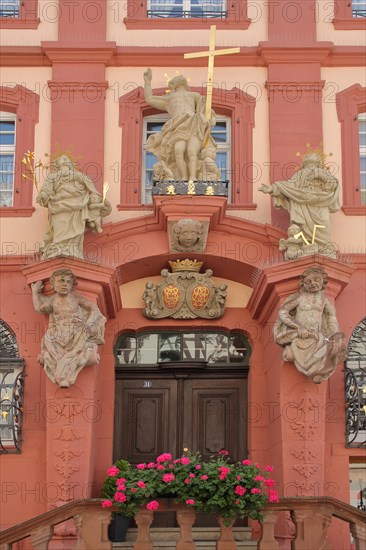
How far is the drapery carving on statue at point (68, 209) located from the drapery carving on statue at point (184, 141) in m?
1.00

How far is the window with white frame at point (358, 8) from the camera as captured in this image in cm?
1647

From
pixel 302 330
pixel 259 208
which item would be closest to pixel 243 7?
pixel 259 208

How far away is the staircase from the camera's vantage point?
527 inches

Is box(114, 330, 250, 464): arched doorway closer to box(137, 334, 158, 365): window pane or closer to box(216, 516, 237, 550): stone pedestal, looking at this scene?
box(137, 334, 158, 365): window pane

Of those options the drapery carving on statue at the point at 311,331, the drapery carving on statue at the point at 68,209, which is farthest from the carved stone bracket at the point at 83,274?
the drapery carving on statue at the point at 311,331

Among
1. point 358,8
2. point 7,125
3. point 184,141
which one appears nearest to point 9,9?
point 7,125

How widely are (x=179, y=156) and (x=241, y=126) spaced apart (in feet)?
4.10

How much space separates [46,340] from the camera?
13.7 m

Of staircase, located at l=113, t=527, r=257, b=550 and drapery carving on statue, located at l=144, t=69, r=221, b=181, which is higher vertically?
drapery carving on statue, located at l=144, t=69, r=221, b=181

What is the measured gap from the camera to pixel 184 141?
14945 mm

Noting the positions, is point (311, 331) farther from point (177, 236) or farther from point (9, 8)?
point (9, 8)

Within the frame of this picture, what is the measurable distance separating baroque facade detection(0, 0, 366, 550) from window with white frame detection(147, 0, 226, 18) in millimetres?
28

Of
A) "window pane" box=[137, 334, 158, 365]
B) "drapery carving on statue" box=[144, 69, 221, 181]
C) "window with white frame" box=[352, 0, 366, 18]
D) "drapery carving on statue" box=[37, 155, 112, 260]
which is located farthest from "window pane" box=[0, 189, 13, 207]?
"window with white frame" box=[352, 0, 366, 18]

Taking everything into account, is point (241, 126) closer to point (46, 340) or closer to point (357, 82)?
point (357, 82)
